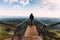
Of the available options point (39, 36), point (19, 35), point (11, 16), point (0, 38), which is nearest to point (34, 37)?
point (39, 36)

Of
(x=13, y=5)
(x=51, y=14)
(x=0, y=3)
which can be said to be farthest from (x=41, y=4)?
(x=0, y=3)

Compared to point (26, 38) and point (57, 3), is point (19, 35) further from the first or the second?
point (57, 3)

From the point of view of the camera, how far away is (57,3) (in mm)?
4594

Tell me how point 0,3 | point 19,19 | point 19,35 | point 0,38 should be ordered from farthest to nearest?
point 0,3
point 19,19
point 0,38
point 19,35

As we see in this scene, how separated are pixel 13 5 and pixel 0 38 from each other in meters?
1.21

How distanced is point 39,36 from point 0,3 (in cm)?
211

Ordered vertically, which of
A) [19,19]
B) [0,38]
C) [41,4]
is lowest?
[0,38]

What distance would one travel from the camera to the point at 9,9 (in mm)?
4758

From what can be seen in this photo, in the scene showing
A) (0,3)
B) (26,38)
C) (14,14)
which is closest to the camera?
(26,38)

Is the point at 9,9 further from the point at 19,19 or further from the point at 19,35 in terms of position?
the point at 19,35

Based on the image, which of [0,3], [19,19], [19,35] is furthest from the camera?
[0,3]

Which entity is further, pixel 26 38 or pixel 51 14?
pixel 51 14

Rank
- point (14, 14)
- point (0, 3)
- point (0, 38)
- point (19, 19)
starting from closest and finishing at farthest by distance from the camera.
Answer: point (0, 38) → point (19, 19) → point (14, 14) → point (0, 3)

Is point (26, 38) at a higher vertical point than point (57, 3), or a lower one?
lower
